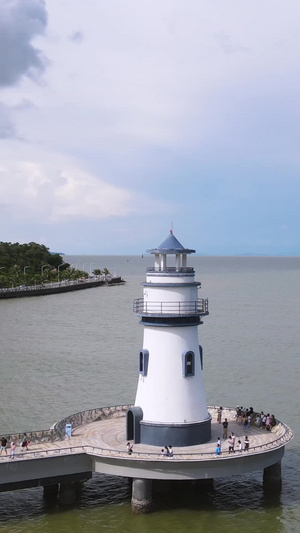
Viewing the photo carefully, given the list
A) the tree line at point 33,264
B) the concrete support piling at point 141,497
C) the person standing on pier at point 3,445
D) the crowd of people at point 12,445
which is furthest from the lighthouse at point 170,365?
the tree line at point 33,264

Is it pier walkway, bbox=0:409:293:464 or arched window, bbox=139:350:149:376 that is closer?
pier walkway, bbox=0:409:293:464

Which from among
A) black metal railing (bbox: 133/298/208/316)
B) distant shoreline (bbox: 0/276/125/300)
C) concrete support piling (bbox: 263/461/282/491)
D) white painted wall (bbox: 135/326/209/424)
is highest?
distant shoreline (bbox: 0/276/125/300)

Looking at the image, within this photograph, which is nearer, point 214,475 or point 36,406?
point 214,475

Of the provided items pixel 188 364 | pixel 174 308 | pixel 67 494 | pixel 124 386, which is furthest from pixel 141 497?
pixel 124 386

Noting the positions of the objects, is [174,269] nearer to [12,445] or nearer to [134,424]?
[134,424]

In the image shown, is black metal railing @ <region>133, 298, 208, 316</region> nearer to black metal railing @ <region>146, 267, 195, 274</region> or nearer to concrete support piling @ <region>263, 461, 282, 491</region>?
black metal railing @ <region>146, 267, 195, 274</region>

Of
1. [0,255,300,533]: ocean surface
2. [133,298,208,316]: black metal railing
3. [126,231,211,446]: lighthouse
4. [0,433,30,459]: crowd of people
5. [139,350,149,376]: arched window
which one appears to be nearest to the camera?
[0,255,300,533]: ocean surface

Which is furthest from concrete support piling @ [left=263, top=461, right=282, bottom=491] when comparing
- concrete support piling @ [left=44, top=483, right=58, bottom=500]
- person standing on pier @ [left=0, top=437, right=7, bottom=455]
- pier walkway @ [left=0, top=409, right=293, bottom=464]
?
person standing on pier @ [left=0, top=437, right=7, bottom=455]

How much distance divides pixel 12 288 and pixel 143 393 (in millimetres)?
109262

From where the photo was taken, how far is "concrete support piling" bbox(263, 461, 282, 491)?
2897 centimetres

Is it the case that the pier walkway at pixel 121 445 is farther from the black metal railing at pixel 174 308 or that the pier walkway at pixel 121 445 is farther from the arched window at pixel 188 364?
the black metal railing at pixel 174 308

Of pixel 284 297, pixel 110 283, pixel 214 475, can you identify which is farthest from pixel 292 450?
pixel 110 283

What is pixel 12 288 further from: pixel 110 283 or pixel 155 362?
pixel 155 362

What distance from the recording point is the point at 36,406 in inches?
1705
